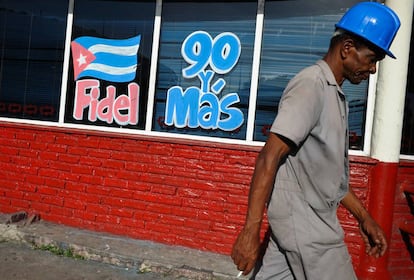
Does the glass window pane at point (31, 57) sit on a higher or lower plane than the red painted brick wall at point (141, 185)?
higher

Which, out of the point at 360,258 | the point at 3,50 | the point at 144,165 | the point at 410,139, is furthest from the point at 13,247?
the point at 410,139

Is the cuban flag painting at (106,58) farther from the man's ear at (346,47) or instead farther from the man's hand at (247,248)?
the man's hand at (247,248)

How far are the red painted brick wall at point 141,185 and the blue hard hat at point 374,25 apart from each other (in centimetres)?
260

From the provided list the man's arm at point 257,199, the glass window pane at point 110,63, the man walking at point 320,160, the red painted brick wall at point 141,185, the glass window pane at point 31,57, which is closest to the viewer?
the man's arm at point 257,199

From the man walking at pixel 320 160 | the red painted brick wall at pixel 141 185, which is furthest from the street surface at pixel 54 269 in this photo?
the man walking at pixel 320 160

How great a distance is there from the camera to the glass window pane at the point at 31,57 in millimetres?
5875

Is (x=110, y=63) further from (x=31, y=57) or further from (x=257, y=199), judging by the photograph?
(x=257, y=199)

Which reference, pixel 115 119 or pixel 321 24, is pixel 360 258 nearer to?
pixel 321 24

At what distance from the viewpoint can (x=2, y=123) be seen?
19.6 ft

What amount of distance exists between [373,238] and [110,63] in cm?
394

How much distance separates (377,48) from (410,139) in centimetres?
302

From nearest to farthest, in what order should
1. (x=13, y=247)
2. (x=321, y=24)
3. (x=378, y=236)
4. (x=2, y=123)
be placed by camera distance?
(x=378, y=236) → (x=321, y=24) → (x=13, y=247) → (x=2, y=123)

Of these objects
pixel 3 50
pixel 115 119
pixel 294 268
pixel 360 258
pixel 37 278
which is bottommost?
pixel 37 278

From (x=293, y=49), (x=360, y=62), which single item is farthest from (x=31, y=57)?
(x=360, y=62)
